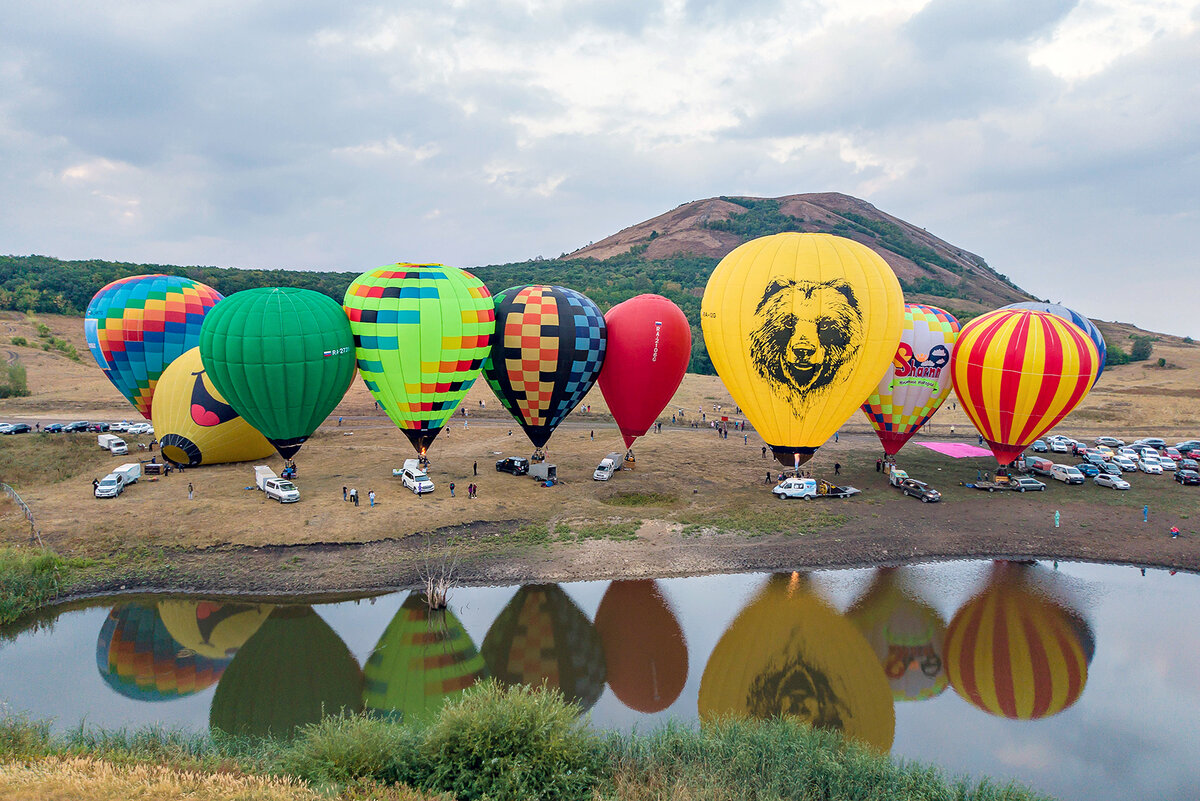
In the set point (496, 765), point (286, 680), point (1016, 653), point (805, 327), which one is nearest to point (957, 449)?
point (805, 327)

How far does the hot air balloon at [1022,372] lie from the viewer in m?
25.9

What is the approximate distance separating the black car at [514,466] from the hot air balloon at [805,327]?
10483mm

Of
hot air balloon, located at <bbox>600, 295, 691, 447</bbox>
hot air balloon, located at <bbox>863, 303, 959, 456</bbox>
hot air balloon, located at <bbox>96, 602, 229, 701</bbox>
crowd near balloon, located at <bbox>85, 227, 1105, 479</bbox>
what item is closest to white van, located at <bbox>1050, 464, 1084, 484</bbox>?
crowd near balloon, located at <bbox>85, 227, 1105, 479</bbox>

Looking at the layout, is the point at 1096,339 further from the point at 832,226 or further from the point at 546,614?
the point at 832,226

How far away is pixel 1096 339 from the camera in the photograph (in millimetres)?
29375

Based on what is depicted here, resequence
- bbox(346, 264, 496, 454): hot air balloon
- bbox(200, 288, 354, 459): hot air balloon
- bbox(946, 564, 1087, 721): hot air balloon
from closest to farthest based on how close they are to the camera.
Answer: bbox(946, 564, 1087, 721): hot air balloon
bbox(200, 288, 354, 459): hot air balloon
bbox(346, 264, 496, 454): hot air balloon

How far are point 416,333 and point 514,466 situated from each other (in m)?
8.32

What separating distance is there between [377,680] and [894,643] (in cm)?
1297

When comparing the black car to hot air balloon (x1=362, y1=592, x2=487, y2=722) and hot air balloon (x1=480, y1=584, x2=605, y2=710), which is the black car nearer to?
hot air balloon (x1=480, y1=584, x2=605, y2=710)

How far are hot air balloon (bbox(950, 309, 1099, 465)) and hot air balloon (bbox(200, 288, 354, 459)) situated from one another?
2468cm

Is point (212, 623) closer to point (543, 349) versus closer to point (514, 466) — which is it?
point (514, 466)

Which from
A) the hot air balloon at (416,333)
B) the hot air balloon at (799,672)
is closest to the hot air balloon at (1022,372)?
the hot air balloon at (799,672)

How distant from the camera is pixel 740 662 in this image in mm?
16453

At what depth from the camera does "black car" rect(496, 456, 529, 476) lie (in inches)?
1166
